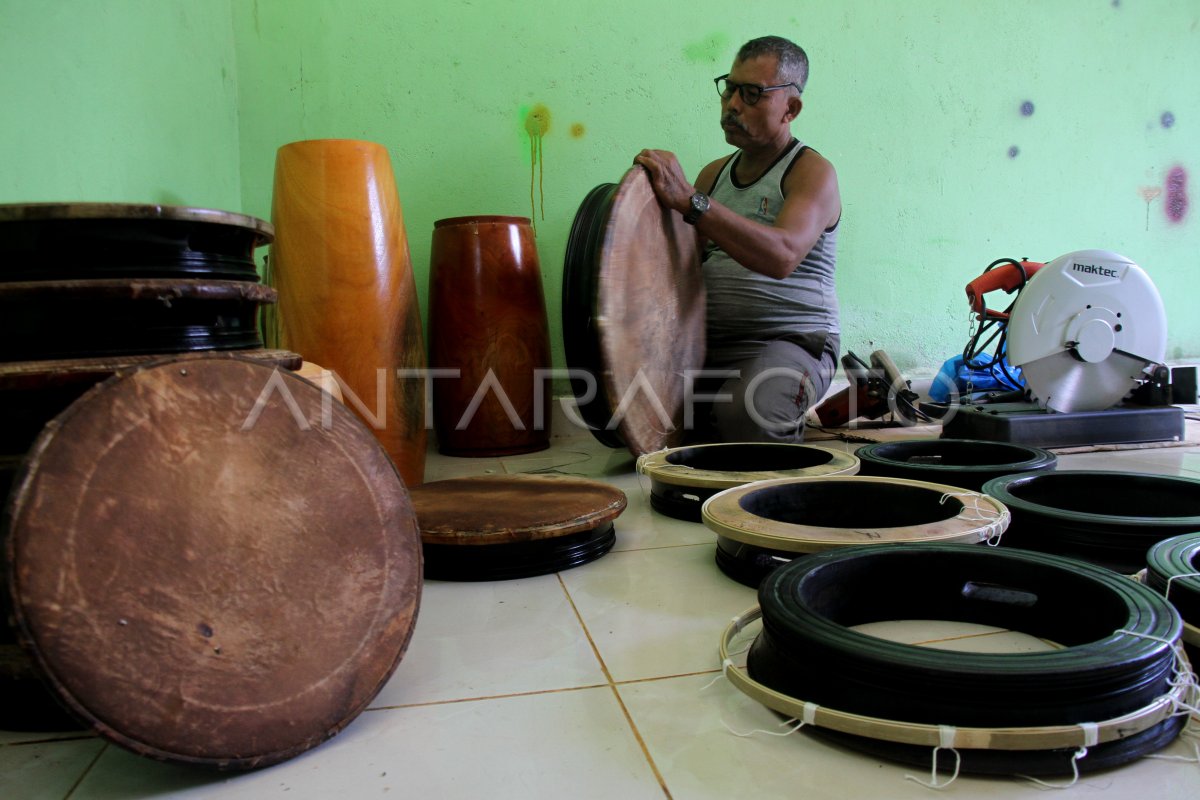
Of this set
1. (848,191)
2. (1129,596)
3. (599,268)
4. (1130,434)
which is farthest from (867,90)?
(1129,596)

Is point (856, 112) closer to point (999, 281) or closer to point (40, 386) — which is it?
point (999, 281)

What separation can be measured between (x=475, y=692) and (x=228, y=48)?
257cm

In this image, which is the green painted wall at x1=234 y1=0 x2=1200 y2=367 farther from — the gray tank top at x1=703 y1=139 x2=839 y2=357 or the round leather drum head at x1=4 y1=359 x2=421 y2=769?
the round leather drum head at x1=4 y1=359 x2=421 y2=769

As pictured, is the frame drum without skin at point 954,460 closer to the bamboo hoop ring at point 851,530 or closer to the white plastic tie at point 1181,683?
the bamboo hoop ring at point 851,530

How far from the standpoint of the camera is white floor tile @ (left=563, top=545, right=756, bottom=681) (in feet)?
3.84

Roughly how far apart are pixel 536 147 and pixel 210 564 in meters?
2.47

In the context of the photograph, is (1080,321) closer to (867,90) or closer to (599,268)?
(867,90)

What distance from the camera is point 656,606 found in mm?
1380

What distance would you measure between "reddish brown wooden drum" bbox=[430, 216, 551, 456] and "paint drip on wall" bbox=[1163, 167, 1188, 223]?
2992mm

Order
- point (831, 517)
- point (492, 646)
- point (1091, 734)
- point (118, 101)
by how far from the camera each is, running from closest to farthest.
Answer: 1. point (1091, 734)
2. point (492, 646)
3. point (831, 517)
4. point (118, 101)

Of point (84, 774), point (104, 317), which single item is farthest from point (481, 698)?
point (104, 317)

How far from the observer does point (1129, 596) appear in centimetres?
102

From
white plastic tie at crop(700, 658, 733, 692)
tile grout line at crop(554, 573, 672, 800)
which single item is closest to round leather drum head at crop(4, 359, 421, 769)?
tile grout line at crop(554, 573, 672, 800)

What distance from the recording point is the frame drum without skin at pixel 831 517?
1334 millimetres
